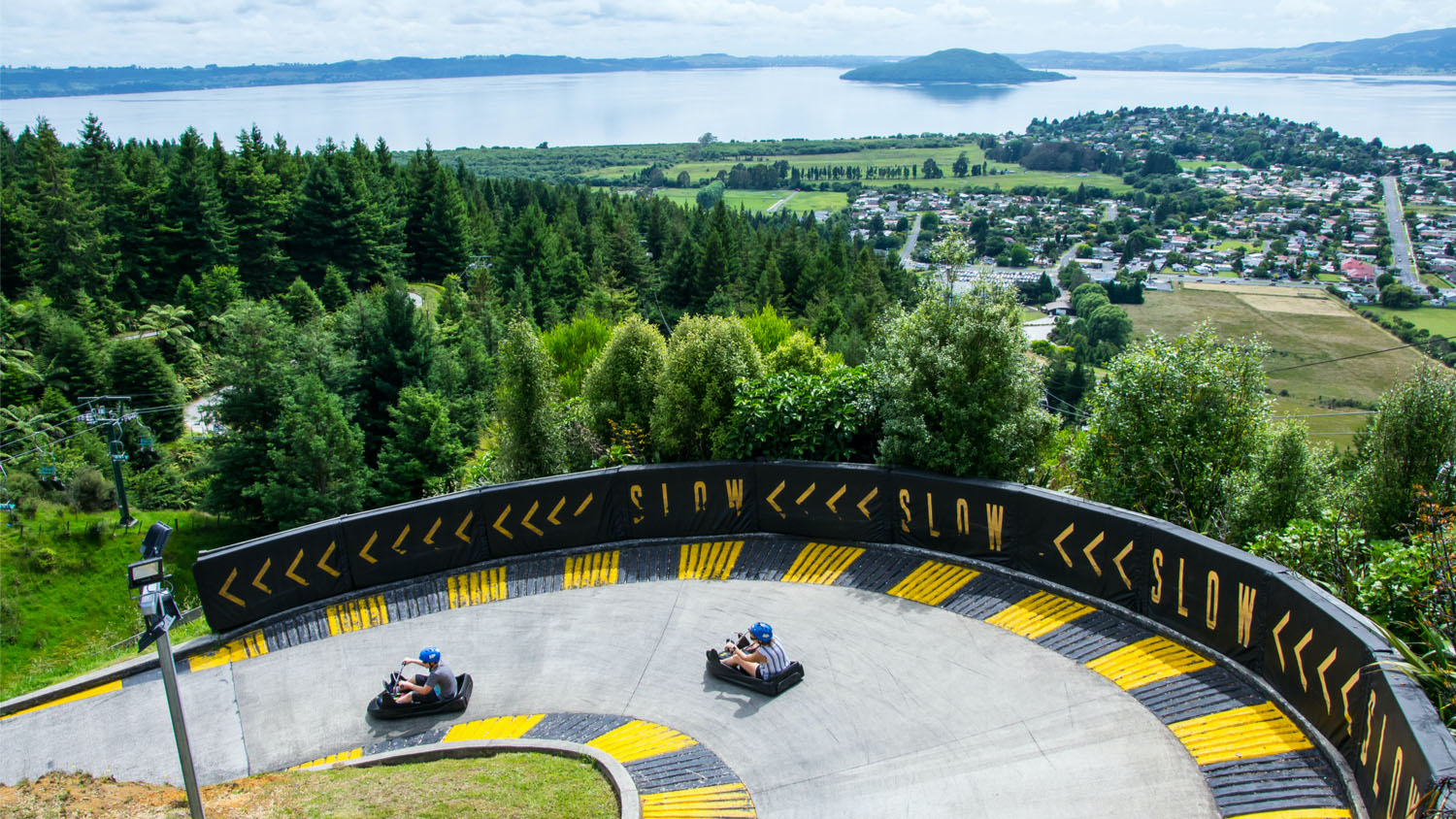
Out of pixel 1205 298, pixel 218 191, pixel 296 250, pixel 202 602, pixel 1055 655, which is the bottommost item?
pixel 1205 298

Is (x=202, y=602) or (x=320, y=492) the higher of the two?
(x=202, y=602)

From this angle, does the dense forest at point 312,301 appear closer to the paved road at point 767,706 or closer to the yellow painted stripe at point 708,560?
the yellow painted stripe at point 708,560

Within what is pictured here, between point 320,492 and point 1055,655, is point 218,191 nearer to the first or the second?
point 320,492

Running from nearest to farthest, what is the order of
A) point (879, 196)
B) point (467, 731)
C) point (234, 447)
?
point (467, 731), point (234, 447), point (879, 196)

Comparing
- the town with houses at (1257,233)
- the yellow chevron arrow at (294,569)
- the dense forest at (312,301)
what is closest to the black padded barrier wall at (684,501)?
the dense forest at (312,301)

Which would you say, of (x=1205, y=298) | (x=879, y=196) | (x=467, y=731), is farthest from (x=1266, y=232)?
(x=467, y=731)

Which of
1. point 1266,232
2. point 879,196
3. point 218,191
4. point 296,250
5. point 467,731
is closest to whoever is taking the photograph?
point 467,731
